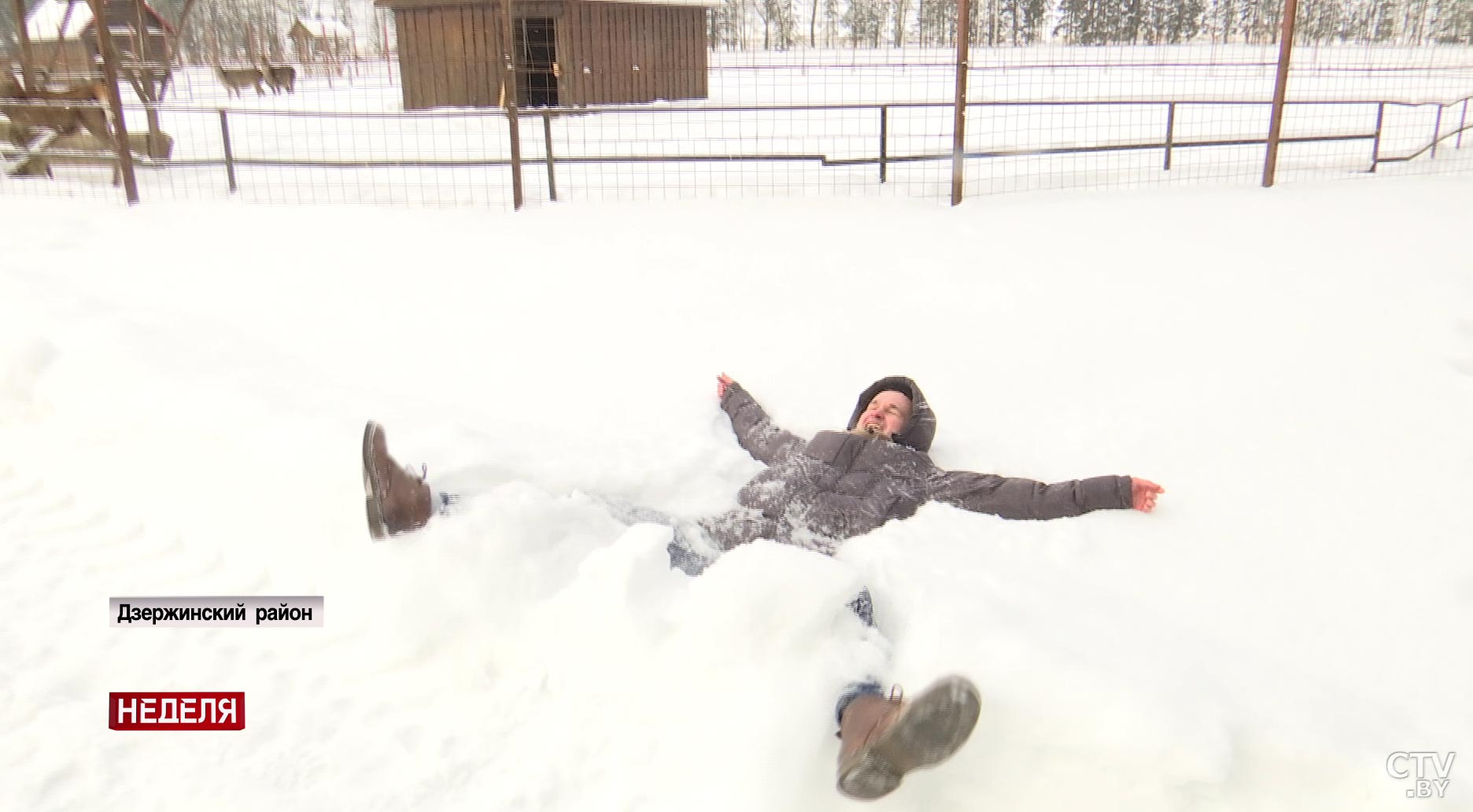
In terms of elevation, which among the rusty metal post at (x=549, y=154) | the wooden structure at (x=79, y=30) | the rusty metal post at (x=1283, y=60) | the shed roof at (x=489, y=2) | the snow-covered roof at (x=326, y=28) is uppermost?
the snow-covered roof at (x=326, y=28)

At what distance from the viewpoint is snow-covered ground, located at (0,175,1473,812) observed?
2.08 meters

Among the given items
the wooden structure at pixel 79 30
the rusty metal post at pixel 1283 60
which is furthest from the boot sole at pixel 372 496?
the wooden structure at pixel 79 30

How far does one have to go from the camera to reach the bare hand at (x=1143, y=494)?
3018mm

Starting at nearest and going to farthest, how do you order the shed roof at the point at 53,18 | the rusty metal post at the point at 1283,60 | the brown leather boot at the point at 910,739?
the brown leather boot at the point at 910,739 < the rusty metal post at the point at 1283,60 < the shed roof at the point at 53,18

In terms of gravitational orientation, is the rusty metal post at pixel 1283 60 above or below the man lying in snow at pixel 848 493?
above

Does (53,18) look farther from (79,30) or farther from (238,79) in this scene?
(238,79)

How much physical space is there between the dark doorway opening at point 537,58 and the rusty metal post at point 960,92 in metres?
9.24

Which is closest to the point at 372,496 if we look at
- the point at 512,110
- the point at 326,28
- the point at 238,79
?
the point at 512,110

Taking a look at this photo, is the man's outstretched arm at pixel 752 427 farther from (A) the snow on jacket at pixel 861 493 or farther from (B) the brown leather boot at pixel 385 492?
(B) the brown leather boot at pixel 385 492

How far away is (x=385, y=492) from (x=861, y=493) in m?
1.51

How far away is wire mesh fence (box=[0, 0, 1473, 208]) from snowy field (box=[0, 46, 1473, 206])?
8 cm

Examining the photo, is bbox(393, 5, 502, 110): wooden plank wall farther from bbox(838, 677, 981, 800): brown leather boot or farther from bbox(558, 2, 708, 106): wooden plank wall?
bbox(838, 677, 981, 800): brown leather boot

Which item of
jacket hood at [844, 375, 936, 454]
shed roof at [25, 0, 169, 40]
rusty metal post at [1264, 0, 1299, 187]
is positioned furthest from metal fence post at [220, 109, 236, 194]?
shed roof at [25, 0, 169, 40]

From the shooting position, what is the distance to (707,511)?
3.32 metres
